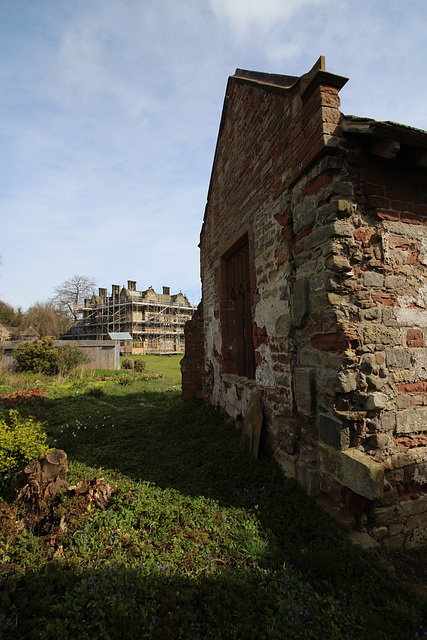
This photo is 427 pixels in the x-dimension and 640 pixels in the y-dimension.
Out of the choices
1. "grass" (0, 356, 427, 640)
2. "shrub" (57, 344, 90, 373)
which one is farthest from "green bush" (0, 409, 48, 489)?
"shrub" (57, 344, 90, 373)

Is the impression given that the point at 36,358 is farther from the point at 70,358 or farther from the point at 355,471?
the point at 355,471

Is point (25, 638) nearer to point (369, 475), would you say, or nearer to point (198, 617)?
point (198, 617)

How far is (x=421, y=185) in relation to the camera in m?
3.58

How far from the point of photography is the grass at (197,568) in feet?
7.14

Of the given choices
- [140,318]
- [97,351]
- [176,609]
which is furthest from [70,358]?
[140,318]

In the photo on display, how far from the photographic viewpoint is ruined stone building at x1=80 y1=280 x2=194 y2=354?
141 feet

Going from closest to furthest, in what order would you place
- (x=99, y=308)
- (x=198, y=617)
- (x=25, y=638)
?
(x=25, y=638) → (x=198, y=617) → (x=99, y=308)

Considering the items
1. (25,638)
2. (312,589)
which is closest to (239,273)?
(312,589)

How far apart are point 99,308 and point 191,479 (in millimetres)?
47520

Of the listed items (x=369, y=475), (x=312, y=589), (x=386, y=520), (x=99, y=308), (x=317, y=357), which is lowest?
(x=312, y=589)

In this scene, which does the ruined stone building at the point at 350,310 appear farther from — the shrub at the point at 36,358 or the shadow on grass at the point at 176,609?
the shrub at the point at 36,358

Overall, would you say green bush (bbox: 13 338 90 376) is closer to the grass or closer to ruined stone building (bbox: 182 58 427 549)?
the grass

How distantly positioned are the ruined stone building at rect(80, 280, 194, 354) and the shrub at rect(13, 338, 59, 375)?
23768mm

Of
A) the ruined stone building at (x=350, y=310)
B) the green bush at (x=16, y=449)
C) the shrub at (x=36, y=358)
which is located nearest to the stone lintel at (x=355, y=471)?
the ruined stone building at (x=350, y=310)
